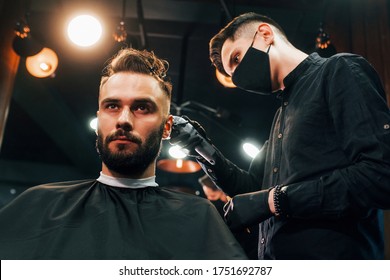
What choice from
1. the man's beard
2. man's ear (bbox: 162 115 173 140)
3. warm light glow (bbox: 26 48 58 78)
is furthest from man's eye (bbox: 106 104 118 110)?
warm light glow (bbox: 26 48 58 78)

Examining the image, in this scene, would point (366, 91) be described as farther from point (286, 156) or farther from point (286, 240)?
point (286, 240)

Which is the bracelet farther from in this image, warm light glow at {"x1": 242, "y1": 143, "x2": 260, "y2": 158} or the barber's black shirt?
warm light glow at {"x1": 242, "y1": 143, "x2": 260, "y2": 158}

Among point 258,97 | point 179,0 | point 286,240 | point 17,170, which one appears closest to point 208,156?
point 286,240

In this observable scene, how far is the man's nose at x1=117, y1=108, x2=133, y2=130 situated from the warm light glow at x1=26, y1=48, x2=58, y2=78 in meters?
2.51

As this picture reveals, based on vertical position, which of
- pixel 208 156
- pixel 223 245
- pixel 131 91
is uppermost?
pixel 131 91

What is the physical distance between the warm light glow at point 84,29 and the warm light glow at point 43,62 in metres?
0.55

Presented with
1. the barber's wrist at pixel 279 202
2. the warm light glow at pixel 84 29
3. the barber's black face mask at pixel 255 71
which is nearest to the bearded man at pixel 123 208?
the barber's wrist at pixel 279 202

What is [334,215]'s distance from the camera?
4.12ft

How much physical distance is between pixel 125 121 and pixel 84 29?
6.81 ft

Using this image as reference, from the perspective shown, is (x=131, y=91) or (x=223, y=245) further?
(x=131, y=91)

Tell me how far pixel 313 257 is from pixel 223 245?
0.33 m

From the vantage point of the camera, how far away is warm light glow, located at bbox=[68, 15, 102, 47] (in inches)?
128

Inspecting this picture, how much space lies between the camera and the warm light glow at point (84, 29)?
128 inches

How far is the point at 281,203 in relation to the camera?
1.31 metres
